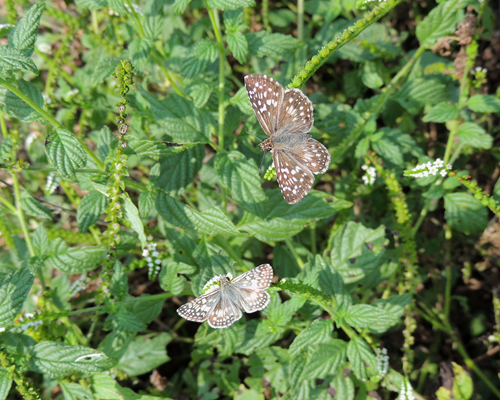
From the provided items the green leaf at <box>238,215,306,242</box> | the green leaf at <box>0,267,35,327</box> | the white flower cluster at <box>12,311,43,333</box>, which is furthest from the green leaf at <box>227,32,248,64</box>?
the white flower cluster at <box>12,311,43,333</box>

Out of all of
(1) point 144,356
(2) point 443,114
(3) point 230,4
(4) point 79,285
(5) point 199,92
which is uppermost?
(3) point 230,4

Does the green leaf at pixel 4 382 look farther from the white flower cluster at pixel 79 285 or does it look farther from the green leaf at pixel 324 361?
the green leaf at pixel 324 361

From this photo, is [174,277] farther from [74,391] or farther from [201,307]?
[74,391]

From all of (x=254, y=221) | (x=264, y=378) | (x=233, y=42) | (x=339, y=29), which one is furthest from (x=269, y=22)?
(x=264, y=378)

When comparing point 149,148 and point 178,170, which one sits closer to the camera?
point 149,148

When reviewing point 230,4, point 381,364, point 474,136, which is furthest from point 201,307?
point 474,136

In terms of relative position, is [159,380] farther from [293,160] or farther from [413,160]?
[413,160]

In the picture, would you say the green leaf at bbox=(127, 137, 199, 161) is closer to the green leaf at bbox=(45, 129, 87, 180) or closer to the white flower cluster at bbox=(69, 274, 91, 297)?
the green leaf at bbox=(45, 129, 87, 180)
